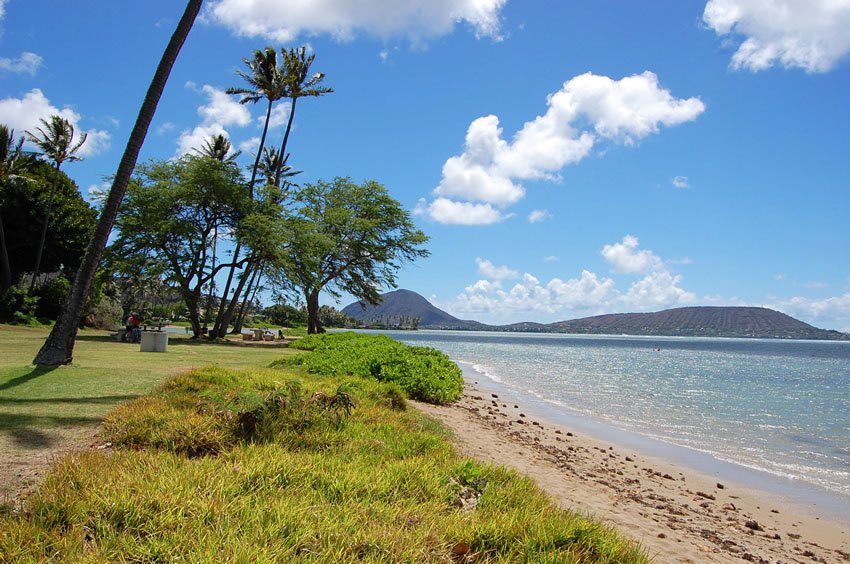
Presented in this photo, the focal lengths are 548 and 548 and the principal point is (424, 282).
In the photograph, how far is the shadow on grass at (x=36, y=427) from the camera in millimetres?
5301

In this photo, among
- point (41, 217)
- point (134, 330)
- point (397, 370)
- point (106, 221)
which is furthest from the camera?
point (41, 217)

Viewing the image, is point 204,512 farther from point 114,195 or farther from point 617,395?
point 617,395

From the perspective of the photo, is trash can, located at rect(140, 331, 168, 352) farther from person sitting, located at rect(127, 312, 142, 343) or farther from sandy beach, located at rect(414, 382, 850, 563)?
sandy beach, located at rect(414, 382, 850, 563)

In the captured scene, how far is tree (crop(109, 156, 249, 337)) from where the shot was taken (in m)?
26.5

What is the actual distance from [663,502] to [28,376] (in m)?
10.1

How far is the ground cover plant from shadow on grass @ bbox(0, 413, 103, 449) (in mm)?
583

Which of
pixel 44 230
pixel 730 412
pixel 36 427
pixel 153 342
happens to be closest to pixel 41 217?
pixel 44 230

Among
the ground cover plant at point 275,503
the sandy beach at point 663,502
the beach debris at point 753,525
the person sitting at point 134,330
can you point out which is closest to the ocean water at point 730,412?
the sandy beach at point 663,502

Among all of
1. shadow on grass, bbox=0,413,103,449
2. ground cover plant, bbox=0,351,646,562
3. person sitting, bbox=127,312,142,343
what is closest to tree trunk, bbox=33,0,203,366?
shadow on grass, bbox=0,413,103,449

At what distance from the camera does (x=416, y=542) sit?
3.24 meters

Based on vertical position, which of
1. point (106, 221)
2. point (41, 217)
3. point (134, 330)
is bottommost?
point (134, 330)

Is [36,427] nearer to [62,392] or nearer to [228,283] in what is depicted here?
[62,392]

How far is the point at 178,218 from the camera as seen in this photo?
28109 millimetres

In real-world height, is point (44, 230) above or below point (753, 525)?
above
